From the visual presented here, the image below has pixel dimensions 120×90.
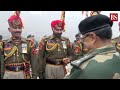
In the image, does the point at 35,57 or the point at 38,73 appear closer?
the point at 35,57

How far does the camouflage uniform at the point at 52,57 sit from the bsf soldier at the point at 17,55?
1.66 ft

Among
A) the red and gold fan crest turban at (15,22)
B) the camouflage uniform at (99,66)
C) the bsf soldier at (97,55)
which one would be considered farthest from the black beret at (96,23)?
the red and gold fan crest turban at (15,22)

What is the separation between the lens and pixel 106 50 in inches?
95.2

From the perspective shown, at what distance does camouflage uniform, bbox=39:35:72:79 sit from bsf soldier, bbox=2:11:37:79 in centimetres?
51

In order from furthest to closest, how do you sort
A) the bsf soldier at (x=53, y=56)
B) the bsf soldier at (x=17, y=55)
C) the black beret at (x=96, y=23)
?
1. the bsf soldier at (x=53, y=56)
2. the bsf soldier at (x=17, y=55)
3. the black beret at (x=96, y=23)

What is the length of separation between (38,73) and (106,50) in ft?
13.9

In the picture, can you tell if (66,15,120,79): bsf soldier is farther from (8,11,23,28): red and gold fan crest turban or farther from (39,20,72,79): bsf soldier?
(39,20,72,79): bsf soldier

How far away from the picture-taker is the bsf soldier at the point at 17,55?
5793 millimetres

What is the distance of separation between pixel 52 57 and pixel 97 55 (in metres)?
4.14

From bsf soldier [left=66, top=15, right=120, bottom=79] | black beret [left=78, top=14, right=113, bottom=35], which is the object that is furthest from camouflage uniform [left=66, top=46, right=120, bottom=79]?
black beret [left=78, top=14, right=113, bottom=35]

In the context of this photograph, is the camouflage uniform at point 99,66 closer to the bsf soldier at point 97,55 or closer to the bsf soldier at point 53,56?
the bsf soldier at point 97,55

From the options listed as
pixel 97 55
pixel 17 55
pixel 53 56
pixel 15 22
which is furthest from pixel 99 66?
pixel 53 56
